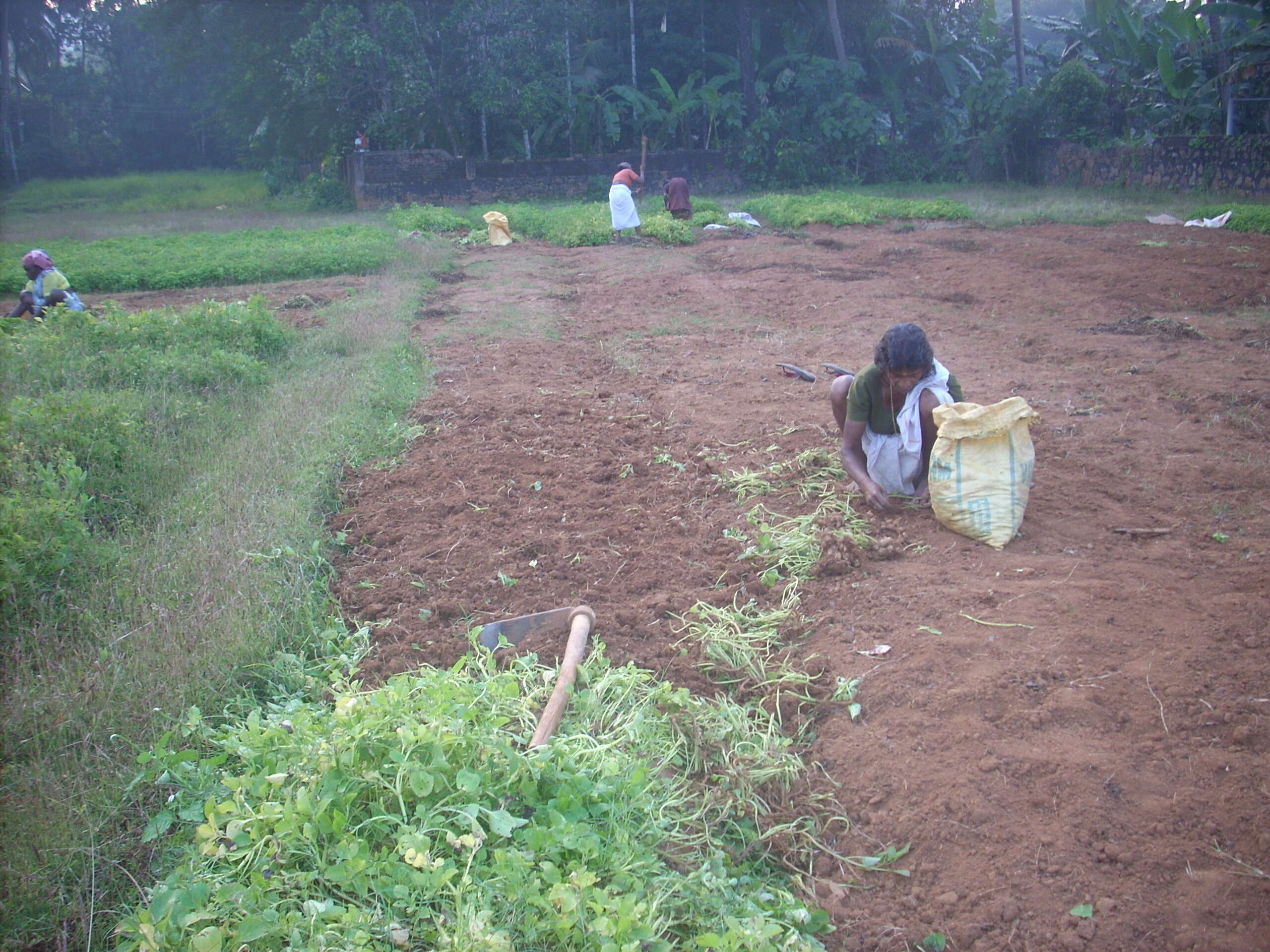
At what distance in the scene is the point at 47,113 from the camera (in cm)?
3506

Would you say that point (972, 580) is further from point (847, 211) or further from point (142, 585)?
point (847, 211)

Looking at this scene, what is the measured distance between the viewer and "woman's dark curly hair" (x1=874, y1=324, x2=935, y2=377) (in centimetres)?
415

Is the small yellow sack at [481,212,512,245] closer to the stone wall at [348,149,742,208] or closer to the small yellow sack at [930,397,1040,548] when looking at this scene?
the stone wall at [348,149,742,208]

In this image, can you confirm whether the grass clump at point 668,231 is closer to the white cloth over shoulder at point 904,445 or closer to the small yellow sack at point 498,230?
the small yellow sack at point 498,230

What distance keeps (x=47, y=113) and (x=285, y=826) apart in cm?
4224

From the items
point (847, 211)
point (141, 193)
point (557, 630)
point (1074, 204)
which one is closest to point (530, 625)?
point (557, 630)

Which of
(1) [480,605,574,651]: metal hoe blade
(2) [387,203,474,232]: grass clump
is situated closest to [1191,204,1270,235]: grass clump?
(1) [480,605,574,651]: metal hoe blade

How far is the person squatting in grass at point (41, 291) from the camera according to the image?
972 cm

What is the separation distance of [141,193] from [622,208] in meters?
23.2

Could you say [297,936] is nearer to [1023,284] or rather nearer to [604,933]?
[604,933]

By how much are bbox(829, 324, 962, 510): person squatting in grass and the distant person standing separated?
45.1ft

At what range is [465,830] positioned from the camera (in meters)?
2.37

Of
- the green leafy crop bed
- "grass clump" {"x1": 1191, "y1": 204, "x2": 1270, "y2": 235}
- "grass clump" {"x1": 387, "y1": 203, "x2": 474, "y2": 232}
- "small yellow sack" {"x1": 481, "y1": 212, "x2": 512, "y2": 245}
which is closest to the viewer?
"grass clump" {"x1": 1191, "y1": 204, "x2": 1270, "y2": 235}

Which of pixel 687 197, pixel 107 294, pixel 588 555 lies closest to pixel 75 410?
pixel 588 555
